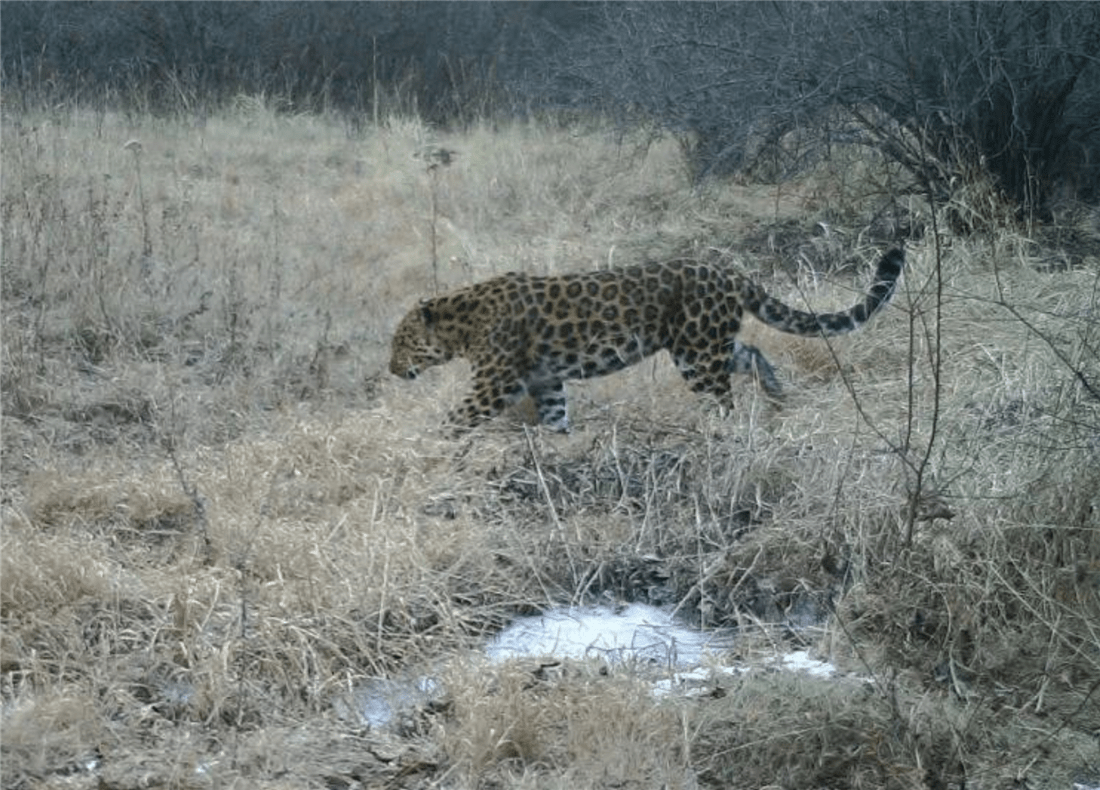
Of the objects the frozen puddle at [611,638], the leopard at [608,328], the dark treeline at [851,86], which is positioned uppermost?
the dark treeline at [851,86]

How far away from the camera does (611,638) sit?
5.87 metres

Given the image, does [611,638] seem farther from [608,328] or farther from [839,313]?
[839,313]

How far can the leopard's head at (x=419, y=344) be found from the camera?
841 centimetres

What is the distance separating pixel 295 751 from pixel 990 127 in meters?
7.67

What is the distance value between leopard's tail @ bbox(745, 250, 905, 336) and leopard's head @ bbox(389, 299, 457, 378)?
1493mm

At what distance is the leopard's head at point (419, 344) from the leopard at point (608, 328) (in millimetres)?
190

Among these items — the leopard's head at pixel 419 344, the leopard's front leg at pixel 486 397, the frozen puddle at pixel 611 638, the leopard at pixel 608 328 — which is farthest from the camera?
the leopard's head at pixel 419 344

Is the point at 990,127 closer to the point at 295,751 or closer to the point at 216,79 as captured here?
the point at 295,751

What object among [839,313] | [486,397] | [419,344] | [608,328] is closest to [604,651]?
[486,397]

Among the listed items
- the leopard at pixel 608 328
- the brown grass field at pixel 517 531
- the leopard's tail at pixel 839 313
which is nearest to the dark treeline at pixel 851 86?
the brown grass field at pixel 517 531

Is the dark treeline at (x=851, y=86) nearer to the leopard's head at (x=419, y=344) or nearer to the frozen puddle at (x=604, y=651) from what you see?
the leopard's head at (x=419, y=344)

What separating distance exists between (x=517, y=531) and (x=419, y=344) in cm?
224

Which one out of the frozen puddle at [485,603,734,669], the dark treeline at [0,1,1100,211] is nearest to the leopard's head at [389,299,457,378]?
the dark treeline at [0,1,1100,211]

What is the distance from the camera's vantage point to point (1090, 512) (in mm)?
5812
